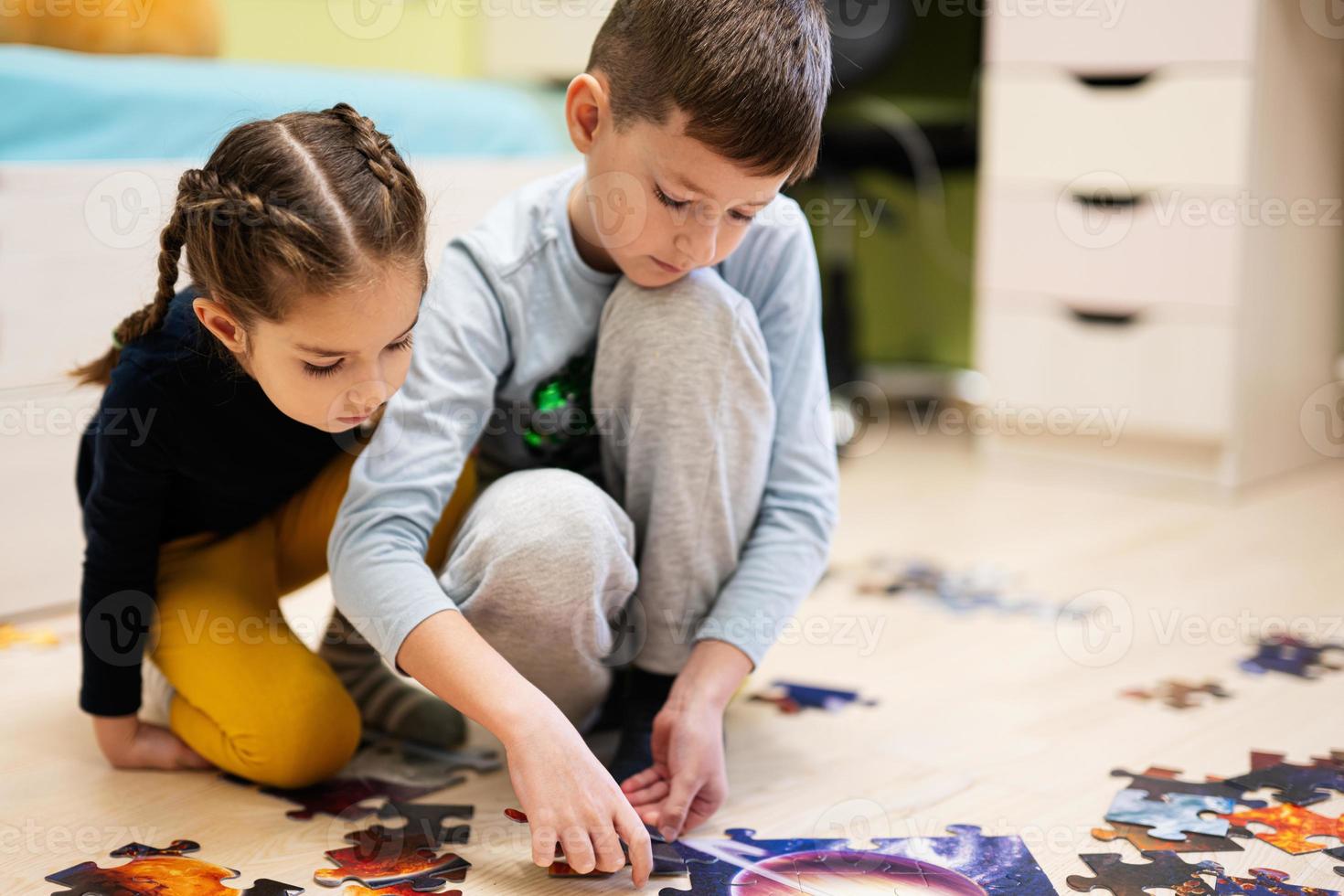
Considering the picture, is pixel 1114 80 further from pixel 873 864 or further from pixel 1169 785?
pixel 873 864

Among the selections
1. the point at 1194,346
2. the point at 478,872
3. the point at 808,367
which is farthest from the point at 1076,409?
the point at 478,872

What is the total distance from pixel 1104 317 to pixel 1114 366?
3.6 inches

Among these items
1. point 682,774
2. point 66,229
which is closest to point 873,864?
point 682,774

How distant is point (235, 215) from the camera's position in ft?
2.95

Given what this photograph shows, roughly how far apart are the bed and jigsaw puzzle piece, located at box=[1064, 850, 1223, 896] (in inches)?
36.2

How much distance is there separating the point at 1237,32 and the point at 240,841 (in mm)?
1763

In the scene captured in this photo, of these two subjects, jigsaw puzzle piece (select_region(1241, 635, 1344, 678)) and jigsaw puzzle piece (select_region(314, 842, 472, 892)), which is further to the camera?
jigsaw puzzle piece (select_region(1241, 635, 1344, 678))

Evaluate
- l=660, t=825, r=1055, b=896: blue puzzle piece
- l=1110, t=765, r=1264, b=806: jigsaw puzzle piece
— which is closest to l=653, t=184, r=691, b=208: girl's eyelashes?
l=660, t=825, r=1055, b=896: blue puzzle piece

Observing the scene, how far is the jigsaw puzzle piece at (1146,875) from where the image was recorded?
0.92 meters

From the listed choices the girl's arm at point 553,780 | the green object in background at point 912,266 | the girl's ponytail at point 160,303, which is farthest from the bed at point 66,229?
the green object in background at point 912,266

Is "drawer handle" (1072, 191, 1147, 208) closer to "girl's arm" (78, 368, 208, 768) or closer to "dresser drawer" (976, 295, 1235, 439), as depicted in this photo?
"dresser drawer" (976, 295, 1235, 439)

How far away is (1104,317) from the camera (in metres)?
2.23

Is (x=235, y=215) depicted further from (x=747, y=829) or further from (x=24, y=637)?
(x=24, y=637)

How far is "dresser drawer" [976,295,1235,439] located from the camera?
82.6 inches
